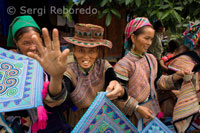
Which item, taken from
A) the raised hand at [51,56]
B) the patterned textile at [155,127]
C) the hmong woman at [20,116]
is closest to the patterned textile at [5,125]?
the hmong woman at [20,116]

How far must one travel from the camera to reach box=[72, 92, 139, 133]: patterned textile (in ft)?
4.10

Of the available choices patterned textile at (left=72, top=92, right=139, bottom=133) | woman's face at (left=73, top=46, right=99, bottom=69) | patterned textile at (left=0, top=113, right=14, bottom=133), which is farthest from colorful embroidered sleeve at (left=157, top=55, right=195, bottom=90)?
patterned textile at (left=0, top=113, right=14, bottom=133)

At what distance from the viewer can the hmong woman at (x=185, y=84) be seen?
191cm

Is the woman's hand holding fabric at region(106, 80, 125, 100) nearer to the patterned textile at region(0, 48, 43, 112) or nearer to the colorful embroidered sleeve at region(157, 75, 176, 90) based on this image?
the patterned textile at region(0, 48, 43, 112)

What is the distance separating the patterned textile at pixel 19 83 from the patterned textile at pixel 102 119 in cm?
37

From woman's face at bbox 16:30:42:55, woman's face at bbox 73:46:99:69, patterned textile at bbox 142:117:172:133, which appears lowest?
patterned textile at bbox 142:117:172:133

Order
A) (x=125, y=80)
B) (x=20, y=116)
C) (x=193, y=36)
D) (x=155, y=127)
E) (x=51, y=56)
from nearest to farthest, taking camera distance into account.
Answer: (x=51, y=56)
(x=20, y=116)
(x=155, y=127)
(x=125, y=80)
(x=193, y=36)

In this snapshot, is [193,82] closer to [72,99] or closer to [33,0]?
[72,99]

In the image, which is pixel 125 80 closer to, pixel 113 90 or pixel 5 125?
pixel 113 90

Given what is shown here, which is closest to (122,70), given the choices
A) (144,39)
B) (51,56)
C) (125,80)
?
(125,80)

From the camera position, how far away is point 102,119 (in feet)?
4.43

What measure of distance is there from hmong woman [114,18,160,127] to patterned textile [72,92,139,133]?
0.99ft

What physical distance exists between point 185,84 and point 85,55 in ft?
4.29

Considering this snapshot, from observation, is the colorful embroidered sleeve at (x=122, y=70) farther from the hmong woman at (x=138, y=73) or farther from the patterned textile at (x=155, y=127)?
the patterned textile at (x=155, y=127)
